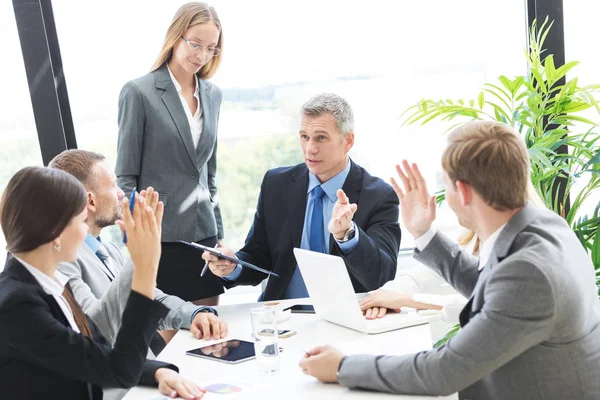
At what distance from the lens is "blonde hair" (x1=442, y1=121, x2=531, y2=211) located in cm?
167

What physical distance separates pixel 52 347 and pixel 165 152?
68.4 inches

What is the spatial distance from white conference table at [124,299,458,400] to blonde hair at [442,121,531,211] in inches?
19.7

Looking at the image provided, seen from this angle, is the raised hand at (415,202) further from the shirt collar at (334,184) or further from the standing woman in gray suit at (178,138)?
the standing woman in gray suit at (178,138)

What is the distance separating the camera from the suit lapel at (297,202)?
293cm

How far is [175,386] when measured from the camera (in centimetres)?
175

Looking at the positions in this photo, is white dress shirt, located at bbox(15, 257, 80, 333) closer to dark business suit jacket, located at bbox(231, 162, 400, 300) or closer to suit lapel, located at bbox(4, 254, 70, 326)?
suit lapel, located at bbox(4, 254, 70, 326)

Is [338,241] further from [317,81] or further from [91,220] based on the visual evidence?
[317,81]

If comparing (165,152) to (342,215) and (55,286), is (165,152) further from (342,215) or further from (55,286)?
(55,286)

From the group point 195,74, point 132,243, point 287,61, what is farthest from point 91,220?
point 287,61

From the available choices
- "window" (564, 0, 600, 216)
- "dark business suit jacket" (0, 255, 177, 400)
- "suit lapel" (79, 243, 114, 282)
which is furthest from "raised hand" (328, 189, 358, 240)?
"window" (564, 0, 600, 216)

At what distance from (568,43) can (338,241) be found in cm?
205

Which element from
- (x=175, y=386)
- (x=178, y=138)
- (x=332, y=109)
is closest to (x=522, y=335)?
(x=175, y=386)

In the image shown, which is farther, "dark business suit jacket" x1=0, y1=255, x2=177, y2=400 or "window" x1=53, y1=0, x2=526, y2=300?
"window" x1=53, y1=0, x2=526, y2=300

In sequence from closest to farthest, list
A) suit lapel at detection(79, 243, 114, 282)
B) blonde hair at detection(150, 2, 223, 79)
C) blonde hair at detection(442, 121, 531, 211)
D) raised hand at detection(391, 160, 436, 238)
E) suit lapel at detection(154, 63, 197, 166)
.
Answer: blonde hair at detection(442, 121, 531, 211), raised hand at detection(391, 160, 436, 238), suit lapel at detection(79, 243, 114, 282), blonde hair at detection(150, 2, 223, 79), suit lapel at detection(154, 63, 197, 166)
